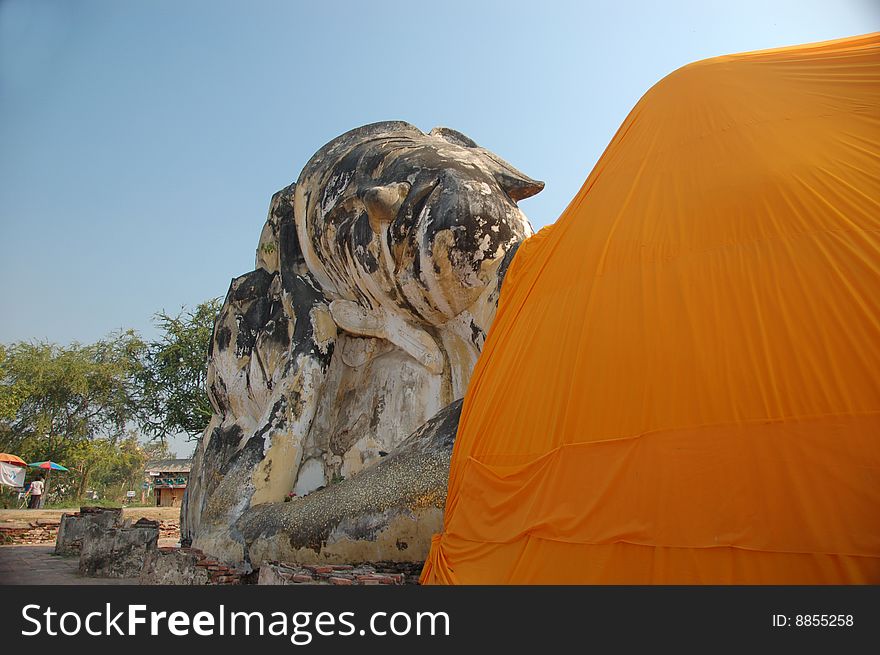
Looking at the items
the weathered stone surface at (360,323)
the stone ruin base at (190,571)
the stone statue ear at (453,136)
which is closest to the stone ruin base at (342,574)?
the weathered stone surface at (360,323)

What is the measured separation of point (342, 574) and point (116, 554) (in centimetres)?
486

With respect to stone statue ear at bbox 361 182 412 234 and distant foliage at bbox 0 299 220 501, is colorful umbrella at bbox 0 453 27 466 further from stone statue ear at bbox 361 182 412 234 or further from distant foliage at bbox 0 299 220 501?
stone statue ear at bbox 361 182 412 234

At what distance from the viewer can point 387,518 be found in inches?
169

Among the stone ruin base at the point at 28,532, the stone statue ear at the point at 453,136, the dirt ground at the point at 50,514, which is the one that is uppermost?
the stone statue ear at the point at 453,136

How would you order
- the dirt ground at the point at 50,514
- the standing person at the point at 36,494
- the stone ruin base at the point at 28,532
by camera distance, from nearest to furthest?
the stone ruin base at the point at 28,532 < the dirt ground at the point at 50,514 < the standing person at the point at 36,494

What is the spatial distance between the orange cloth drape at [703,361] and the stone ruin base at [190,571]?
1741mm

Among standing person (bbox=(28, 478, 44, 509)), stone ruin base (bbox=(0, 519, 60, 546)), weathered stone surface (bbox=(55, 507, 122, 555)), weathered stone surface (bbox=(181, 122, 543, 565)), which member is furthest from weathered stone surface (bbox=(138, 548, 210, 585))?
standing person (bbox=(28, 478, 44, 509))

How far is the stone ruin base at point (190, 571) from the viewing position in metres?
4.73

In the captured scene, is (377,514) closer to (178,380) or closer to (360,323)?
(360,323)

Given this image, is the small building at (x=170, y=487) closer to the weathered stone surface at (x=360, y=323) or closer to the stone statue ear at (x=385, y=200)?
the weathered stone surface at (x=360, y=323)

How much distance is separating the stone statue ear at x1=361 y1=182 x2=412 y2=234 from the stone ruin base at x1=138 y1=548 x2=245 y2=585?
2.59 meters

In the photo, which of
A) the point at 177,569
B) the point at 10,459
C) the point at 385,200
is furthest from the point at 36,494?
the point at 385,200

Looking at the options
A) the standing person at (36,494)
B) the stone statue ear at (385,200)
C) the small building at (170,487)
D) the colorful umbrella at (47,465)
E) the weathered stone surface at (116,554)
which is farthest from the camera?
the small building at (170,487)

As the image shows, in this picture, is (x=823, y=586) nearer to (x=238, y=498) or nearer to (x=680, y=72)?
(x=680, y=72)
